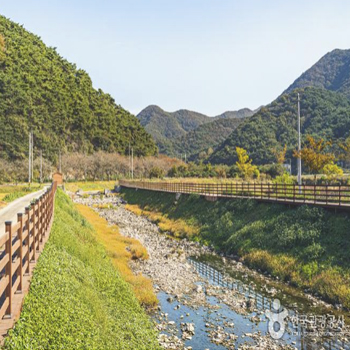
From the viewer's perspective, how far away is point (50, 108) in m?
118

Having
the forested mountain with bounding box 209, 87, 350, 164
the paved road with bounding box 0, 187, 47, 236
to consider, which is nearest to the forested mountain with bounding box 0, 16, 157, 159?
the forested mountain with bounding box 209, 87, 350, 164

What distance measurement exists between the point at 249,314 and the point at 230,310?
2.40 ft

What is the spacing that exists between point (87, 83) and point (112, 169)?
62.1 metres

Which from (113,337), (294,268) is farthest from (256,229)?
(113,337)

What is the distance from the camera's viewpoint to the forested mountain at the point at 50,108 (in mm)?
100250

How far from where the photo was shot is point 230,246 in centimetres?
2205

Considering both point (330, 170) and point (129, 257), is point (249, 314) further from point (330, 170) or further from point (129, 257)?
point (330, 170)

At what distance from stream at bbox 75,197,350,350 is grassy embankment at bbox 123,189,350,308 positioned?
2.88 feet

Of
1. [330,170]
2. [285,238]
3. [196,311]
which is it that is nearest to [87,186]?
[330,170]

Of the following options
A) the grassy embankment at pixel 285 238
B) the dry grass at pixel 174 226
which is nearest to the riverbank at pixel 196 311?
the grassy embankment at pixel 285 238

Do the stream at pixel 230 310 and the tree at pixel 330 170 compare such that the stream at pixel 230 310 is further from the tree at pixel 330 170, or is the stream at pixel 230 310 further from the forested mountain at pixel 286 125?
the forested mountain at pixel 286 125

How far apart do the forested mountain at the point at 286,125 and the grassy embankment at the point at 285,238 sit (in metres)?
101

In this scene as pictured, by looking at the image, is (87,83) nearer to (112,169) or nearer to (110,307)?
(112,169)

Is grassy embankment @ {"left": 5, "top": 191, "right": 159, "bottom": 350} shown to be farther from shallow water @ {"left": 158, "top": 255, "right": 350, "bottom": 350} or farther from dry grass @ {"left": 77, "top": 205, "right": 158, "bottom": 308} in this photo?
shallow water @ {"left": 158, "top": 255, "right": 350, "bottom": 350}
